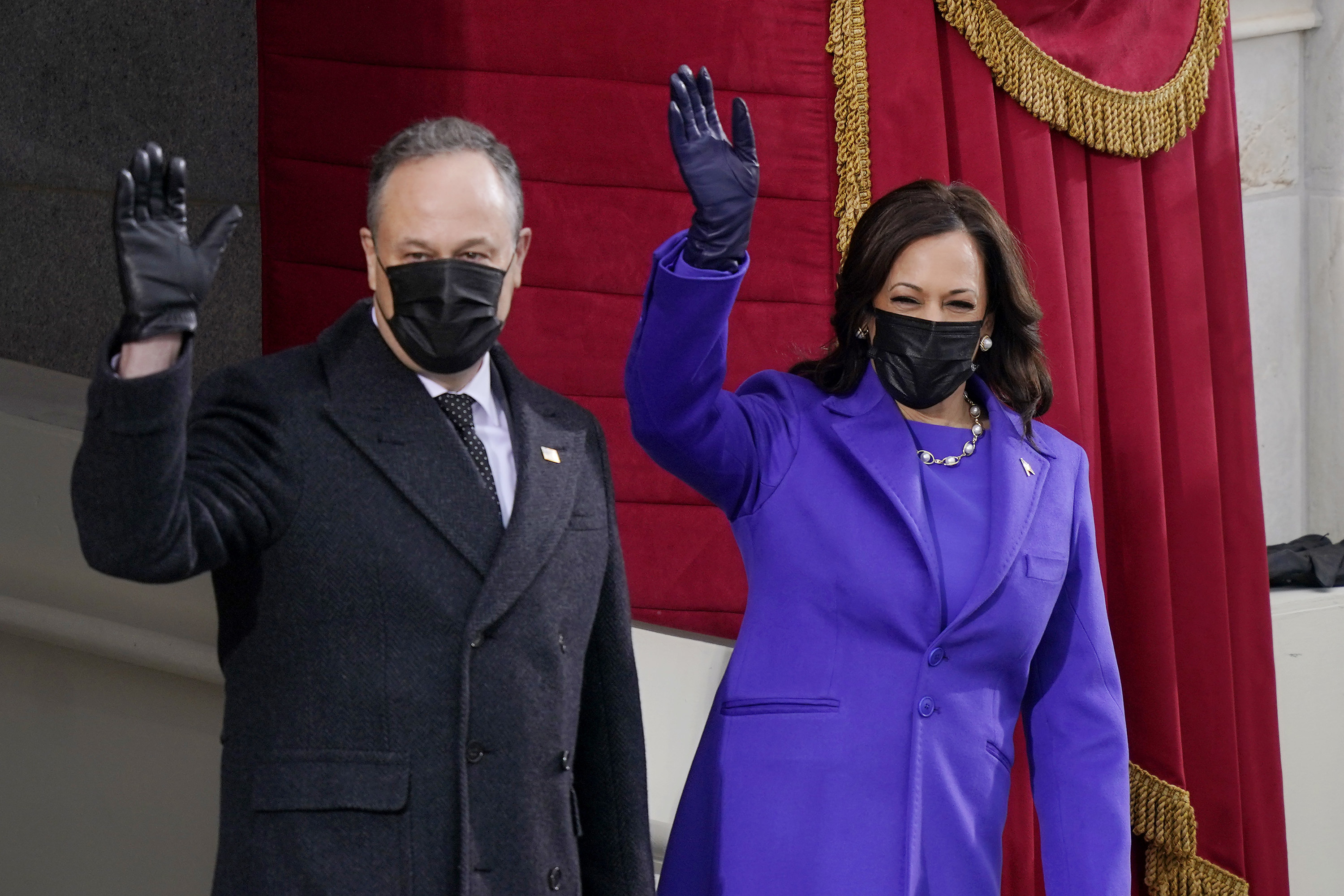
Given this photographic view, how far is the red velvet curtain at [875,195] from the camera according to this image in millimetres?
2322

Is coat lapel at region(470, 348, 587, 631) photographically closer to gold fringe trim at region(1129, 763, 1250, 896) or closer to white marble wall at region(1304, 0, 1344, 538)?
gold fringe trim at region(1129, 763, 1250, 896)

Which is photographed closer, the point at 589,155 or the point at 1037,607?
the point at 1037,607

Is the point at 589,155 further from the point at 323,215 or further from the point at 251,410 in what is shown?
the point at 251,410

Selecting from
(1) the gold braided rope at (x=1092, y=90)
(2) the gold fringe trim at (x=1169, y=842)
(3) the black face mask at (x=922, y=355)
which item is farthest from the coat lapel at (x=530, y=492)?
(2) the gold fringe trim at (x=1169, y=842)

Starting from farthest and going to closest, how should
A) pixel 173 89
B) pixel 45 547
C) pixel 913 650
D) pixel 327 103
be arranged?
pixel 173 89, pixel 327 103, pixel 45 547, pixel 913 650

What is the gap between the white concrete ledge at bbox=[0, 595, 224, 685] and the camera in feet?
6.91

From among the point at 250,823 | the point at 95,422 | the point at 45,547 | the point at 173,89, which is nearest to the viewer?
the point at 95,422

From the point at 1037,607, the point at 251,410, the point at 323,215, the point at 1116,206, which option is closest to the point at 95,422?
the point at 251,410

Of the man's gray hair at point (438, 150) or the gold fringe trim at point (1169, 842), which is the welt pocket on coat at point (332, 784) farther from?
the gold fringe trim at point (1169, 842)

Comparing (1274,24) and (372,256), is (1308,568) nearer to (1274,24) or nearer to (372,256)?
(1274,24)

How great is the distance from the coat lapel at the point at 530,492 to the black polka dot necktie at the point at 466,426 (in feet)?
0.10

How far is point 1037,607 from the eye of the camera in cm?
174

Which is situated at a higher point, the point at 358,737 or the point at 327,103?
the point at 327,103

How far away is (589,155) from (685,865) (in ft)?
3.74
